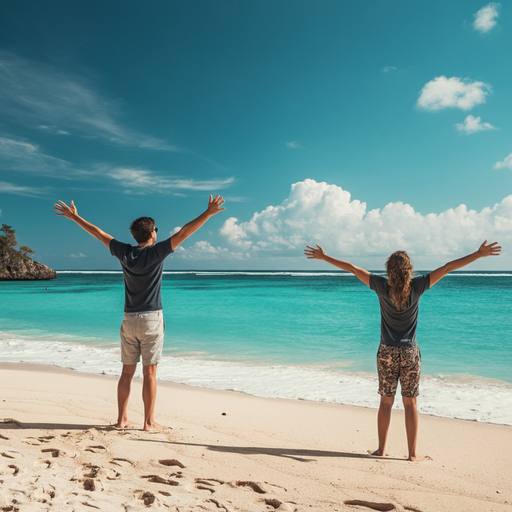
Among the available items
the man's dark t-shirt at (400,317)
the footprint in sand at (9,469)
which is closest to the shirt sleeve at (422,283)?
the man's dark t-shirt at (400,317)

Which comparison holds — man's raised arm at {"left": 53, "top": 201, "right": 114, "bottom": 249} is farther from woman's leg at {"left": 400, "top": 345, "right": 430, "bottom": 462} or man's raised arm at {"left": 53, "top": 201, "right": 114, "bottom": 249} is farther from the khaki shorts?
woman's leg at {"left": 400, "top": 345, "right": 430, "bottom": 462}

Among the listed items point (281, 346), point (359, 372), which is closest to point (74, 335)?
point (281, 346)

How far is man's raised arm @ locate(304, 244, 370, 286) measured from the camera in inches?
145

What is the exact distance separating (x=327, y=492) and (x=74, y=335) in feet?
40.3

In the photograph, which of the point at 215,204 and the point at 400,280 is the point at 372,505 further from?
the point at 215,204

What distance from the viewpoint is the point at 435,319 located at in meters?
17.1

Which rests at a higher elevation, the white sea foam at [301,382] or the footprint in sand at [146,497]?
the footprint in sand at [146,497]

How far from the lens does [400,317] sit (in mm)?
3469

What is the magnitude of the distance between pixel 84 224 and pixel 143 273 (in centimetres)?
99

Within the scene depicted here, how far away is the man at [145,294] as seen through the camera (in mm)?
3811

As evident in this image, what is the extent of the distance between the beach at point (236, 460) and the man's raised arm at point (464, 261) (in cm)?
175

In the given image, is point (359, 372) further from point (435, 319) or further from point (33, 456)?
point (435, 319)

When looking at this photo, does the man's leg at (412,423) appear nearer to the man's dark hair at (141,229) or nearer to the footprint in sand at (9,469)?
the man's dark hair at (141,229)

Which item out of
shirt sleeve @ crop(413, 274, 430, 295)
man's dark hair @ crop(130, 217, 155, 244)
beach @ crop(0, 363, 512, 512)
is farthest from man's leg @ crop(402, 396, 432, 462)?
man's dark hair @ crop(130, 217, 155, 244)
